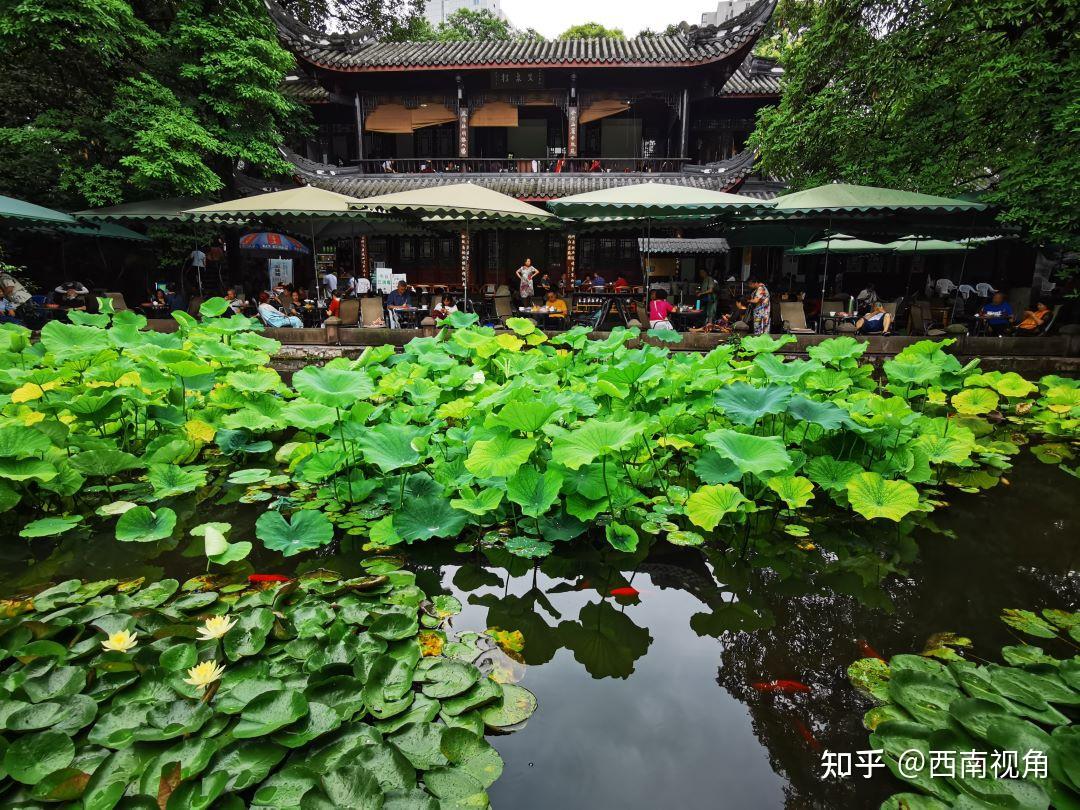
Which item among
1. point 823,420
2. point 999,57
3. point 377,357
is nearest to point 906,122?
point 999,57

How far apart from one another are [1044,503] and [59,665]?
4.25 metres

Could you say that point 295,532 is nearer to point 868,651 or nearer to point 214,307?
point 868,651

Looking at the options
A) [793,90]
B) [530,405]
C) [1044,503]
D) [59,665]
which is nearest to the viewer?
[59,665]

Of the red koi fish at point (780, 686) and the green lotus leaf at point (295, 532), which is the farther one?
the green lotus leaf at point (295, 532)

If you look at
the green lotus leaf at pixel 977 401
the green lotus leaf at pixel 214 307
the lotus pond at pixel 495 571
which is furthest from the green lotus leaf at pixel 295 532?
the green lotus leaf at pixel 977 401

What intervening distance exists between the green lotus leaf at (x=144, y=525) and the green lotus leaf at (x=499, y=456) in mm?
1201

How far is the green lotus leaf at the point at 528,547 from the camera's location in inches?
90.2

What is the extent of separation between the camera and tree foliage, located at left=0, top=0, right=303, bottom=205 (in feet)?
29.5

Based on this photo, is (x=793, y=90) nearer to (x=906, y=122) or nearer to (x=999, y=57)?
(x=906, y=122)

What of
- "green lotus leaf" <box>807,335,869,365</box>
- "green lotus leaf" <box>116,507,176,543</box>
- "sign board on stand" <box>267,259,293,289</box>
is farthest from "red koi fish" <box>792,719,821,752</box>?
"sign board on stand" <box>267,259,293,289</box>

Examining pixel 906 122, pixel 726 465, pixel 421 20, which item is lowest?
pixel 726 465

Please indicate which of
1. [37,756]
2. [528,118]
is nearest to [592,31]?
[528,118]

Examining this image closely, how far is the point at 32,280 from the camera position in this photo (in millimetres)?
12227

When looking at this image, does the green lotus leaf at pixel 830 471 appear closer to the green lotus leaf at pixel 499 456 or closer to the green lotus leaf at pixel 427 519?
the green lotus leaf at pixel 499 456
